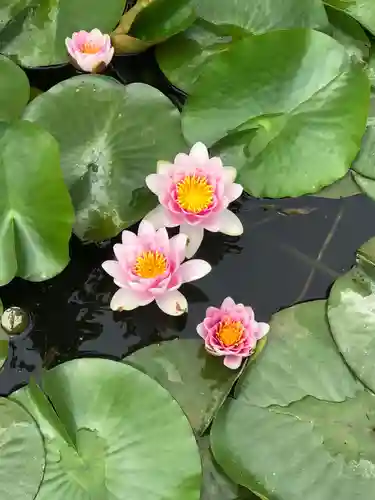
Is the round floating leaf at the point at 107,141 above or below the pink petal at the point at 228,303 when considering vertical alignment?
above

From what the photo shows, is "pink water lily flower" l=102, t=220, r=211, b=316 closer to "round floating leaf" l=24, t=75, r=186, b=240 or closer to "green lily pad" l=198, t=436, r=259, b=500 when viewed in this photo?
"round floating leaf" l=24, t=75, r=186, b=240

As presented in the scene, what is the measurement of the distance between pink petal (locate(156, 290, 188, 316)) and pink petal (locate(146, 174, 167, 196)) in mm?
183

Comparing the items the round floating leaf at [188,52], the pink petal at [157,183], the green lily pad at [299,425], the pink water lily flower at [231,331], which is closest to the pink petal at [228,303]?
the pink water lily flower at [231,331]

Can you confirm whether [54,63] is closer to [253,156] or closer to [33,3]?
[33,3]

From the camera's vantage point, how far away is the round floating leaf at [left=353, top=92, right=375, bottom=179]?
1.24 metres

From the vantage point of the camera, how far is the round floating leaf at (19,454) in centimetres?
95

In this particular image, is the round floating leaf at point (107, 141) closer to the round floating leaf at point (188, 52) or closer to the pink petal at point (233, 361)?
the round floating leaf at point (188, 52)

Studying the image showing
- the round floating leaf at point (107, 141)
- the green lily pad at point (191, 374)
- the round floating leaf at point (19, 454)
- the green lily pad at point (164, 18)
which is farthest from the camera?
the green lily pad at point (164, 18)

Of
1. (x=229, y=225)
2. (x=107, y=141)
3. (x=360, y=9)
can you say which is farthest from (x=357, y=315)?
(x=360, y=9)

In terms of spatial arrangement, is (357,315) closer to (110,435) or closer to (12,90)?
(110,435)

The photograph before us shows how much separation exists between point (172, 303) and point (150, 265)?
0.29 ft

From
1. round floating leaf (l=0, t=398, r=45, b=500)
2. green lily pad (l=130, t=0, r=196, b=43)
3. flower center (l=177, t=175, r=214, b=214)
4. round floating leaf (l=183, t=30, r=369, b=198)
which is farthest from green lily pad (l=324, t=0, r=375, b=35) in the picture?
round floating leaf (l=0, t=398, r=45, b=500)

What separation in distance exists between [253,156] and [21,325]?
1.80 feet

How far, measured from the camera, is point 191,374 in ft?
3.55
